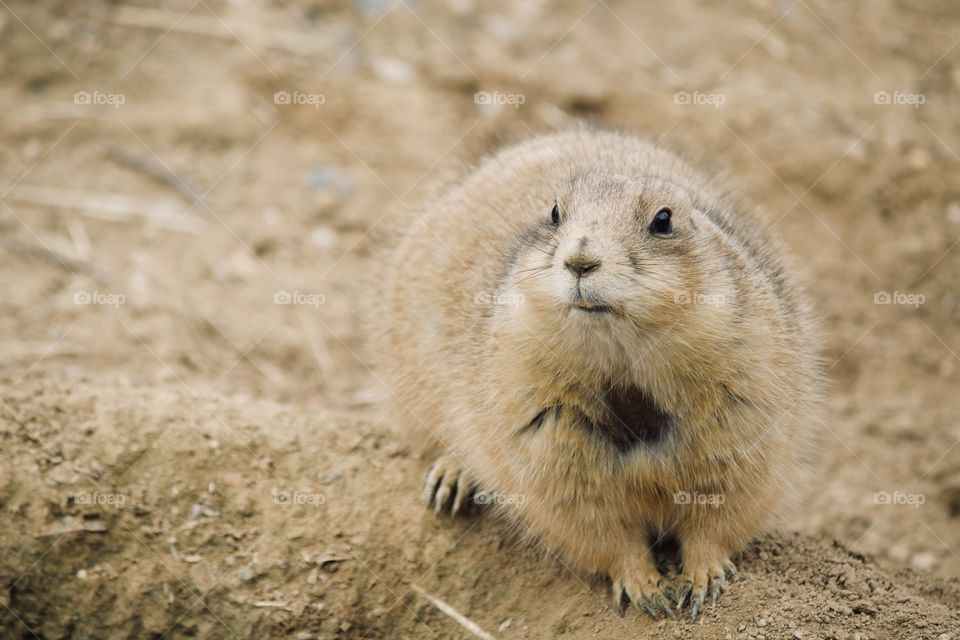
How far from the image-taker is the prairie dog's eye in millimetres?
4449

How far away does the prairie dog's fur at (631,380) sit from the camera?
14.1ft

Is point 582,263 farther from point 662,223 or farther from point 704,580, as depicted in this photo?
point 704,580

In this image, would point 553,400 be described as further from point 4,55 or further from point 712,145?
point 4,55

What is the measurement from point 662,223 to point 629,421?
3.18ft

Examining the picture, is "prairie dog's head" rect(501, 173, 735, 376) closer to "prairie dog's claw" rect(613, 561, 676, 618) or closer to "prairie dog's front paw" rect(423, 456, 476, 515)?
"prairie dog's claw" rect(613, 561, 676, 618)

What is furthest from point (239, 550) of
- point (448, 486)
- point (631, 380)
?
point (631, 380)

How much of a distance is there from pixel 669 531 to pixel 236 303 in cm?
466

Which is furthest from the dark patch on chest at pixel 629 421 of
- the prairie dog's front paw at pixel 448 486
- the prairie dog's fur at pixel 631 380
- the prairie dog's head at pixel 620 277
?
the prairie dog's front paw at pixel 448 486

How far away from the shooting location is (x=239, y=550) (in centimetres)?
554

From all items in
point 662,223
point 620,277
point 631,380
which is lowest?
point 631,380

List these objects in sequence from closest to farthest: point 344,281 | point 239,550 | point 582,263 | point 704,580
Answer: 1. point 582,263
2. point 704,580
3. point 239,550
4. point 344,281

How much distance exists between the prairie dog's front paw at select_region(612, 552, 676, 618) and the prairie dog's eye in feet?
5.65

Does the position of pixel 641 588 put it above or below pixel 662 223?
below

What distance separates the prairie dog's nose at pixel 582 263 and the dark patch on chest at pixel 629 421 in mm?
816
